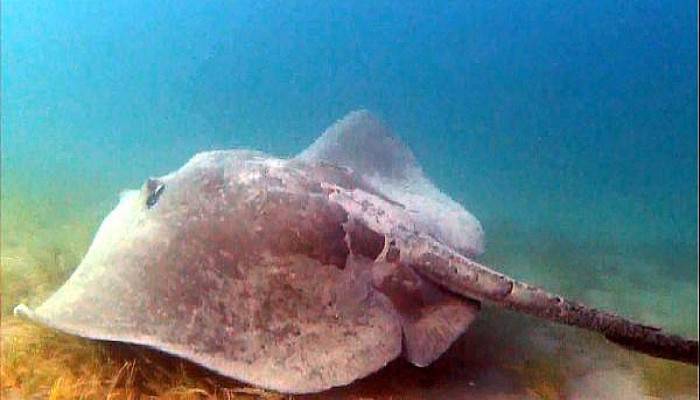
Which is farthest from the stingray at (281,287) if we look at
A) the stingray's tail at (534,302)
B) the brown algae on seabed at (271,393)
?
the brown algae on seabed at (271,393)

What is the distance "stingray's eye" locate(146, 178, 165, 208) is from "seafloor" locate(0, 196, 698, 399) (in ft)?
3.48

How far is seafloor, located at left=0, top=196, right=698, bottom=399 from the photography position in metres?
3.83

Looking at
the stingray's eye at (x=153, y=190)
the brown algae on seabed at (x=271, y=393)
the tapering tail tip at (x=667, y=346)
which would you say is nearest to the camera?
the tapering tail tip at (x=667, y=346)

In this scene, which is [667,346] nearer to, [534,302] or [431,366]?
[534,302]

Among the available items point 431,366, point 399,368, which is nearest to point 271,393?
point 399,368

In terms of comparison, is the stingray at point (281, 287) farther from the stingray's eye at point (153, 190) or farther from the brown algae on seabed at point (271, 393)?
the brown algae on seabed at point (271, 393)

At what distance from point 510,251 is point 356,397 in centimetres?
760

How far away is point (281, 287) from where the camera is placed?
3605 millimetres

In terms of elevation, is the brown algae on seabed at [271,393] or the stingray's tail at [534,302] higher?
the stingray's tail at [534,302]

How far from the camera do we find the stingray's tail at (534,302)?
3.31 metres

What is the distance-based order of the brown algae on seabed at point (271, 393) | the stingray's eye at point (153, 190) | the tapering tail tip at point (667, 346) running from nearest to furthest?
the tapering tail tip at point (667, 346)
the brown algae on seabed at point (271, 393)
the stingray's eye at point (153, 190)

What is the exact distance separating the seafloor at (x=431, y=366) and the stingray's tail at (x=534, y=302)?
89 cm

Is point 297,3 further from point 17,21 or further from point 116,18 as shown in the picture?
point 17,21

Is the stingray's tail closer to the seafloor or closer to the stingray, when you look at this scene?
the stingray
